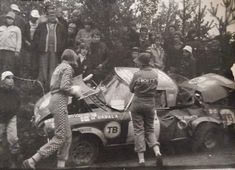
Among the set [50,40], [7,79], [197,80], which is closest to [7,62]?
[7,79]

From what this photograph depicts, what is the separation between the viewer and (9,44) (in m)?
4.94

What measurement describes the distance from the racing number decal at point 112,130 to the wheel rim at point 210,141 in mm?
974

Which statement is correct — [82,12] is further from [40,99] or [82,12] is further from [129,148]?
[129,148]

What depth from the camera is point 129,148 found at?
16.7ft

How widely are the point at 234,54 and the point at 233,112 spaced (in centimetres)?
63

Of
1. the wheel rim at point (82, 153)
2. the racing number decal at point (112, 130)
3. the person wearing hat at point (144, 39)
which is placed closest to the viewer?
the wheel rim at point (82, 153)

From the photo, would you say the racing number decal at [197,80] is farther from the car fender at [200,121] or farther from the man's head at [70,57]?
the man's head at [70,57]

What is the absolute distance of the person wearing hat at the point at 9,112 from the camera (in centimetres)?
487

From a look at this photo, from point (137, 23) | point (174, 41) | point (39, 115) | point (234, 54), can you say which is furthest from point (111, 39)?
point (234, 54)

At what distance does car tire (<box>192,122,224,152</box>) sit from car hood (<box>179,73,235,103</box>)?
28 centimetres

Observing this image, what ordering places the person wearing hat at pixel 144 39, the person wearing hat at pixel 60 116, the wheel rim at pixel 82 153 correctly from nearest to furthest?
1. the person wearing hat at pixel 60 116
2. the wheel rim at pixel 82 153
3. the person wearing hat at pixel 144 39

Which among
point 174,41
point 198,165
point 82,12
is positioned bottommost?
point 198,165

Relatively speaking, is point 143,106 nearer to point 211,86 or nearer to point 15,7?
point 211,86

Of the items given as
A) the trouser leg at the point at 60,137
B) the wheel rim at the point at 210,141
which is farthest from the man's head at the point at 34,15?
the wheel rim at the point at 210,141
